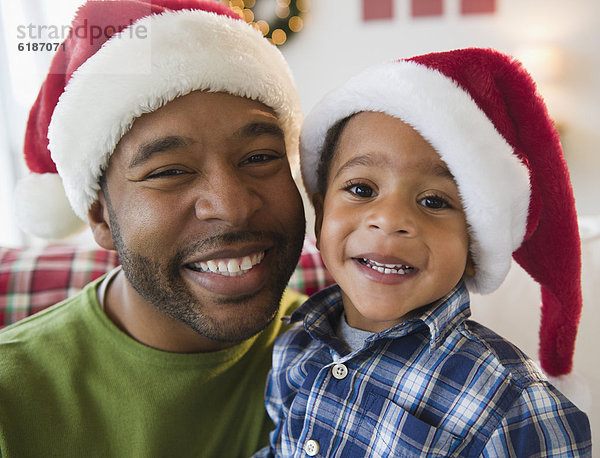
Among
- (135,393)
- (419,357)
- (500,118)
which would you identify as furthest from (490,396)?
(135,393)

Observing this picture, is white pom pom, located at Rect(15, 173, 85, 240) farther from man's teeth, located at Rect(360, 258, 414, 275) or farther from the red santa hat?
man's teeth, located at Rect(360, 258, 414, 275)

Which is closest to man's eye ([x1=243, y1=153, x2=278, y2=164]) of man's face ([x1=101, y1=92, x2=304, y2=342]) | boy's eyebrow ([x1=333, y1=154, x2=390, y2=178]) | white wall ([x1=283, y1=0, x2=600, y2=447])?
man's face ([x1=101, y1=92, x2=304, y2=342])

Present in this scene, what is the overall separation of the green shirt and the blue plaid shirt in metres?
0.23

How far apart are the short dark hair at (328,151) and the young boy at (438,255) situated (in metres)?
0.04

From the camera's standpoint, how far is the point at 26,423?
3.72 ft

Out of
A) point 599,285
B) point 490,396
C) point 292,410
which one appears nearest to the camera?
point 490,396

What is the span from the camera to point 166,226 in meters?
1.13

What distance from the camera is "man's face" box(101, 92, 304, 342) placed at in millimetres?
1106

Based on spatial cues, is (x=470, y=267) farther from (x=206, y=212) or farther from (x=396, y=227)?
(x=206, y=212)

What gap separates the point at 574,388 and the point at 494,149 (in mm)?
600

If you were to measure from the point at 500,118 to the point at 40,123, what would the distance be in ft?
3.62

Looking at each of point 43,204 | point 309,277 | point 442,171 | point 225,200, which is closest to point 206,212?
point 225,200

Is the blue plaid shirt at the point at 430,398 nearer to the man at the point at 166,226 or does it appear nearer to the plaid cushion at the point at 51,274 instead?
the man at the point at 166,226

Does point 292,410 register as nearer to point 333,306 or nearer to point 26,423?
point 333,306
